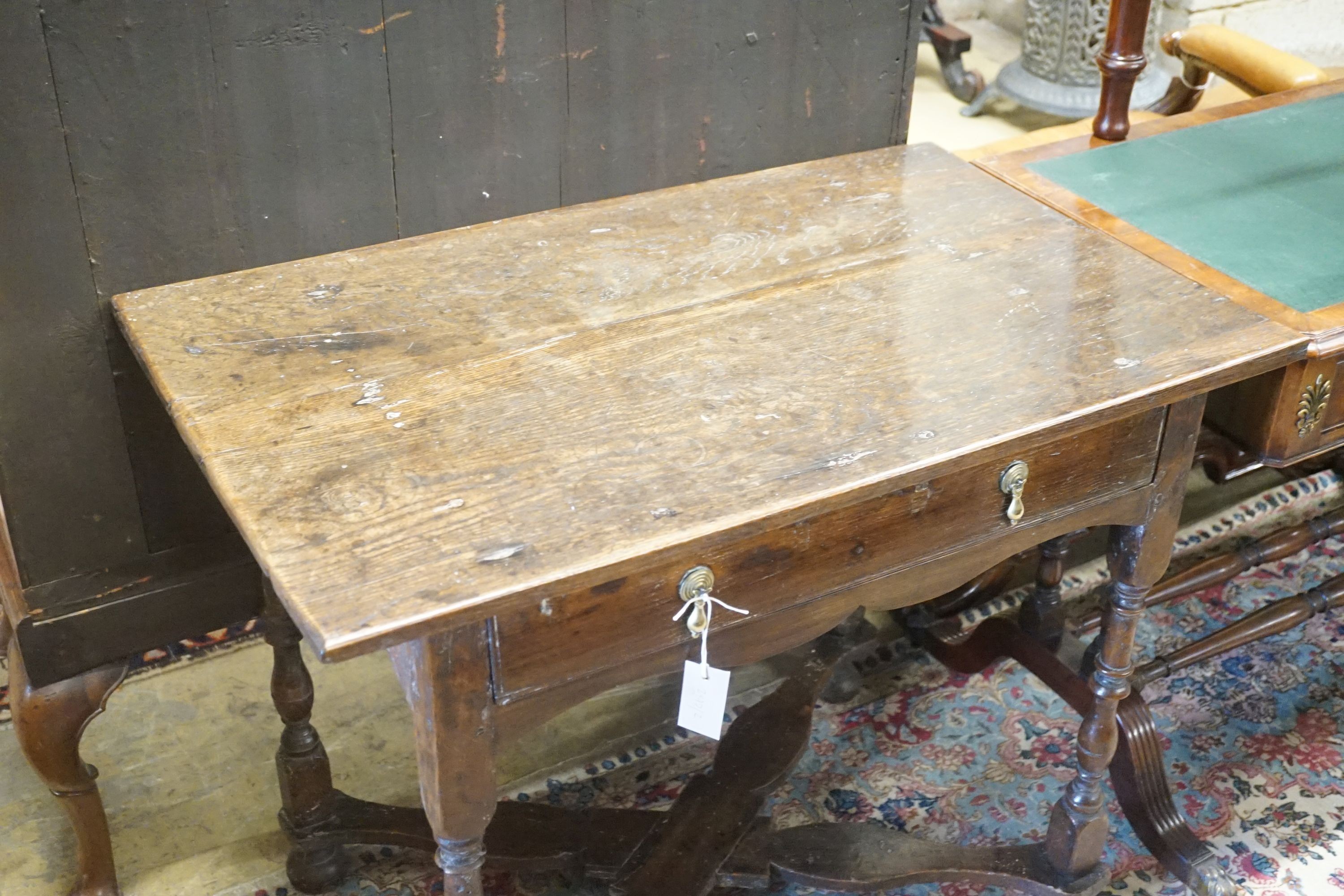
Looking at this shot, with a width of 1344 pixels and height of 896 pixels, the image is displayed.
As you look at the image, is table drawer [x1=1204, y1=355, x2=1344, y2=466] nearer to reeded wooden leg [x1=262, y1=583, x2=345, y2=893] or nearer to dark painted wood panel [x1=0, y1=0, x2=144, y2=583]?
reeded wooden leg [x1=262, y1=583, x2=345, y2=893]

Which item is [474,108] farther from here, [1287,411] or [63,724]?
[1287,411]

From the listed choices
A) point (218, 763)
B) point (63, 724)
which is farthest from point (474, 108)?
point (218, 763)

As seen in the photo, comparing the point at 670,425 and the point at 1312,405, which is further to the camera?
the point at 1312,405

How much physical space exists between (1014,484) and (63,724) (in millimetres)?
1177

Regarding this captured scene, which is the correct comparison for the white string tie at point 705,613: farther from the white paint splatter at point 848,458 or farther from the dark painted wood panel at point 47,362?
the dark painted wood panel at point 47,362

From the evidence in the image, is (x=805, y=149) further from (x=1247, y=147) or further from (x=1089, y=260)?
(x=1247, y=147)

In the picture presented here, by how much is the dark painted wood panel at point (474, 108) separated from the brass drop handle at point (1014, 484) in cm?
72

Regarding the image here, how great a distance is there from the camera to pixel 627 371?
4.55 feet

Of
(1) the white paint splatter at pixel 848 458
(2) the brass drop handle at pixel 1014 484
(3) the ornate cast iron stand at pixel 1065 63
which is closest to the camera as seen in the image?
(1) the white paint splatter at pixel 848 458

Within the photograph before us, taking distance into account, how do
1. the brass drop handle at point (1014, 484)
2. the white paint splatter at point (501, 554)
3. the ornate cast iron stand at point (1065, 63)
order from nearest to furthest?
the white paint splatter at point (501, 554) → the brass drop handle at point (1014, 484) → the ornate cast iron stand at point (1065, 63)

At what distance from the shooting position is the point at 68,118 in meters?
1.41

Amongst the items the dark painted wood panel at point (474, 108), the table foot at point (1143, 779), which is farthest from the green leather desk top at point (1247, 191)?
the dark painted wood panel at point (474, 108)

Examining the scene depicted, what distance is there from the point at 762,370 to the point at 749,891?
3.05 ft

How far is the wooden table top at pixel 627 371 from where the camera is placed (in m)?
1.15
